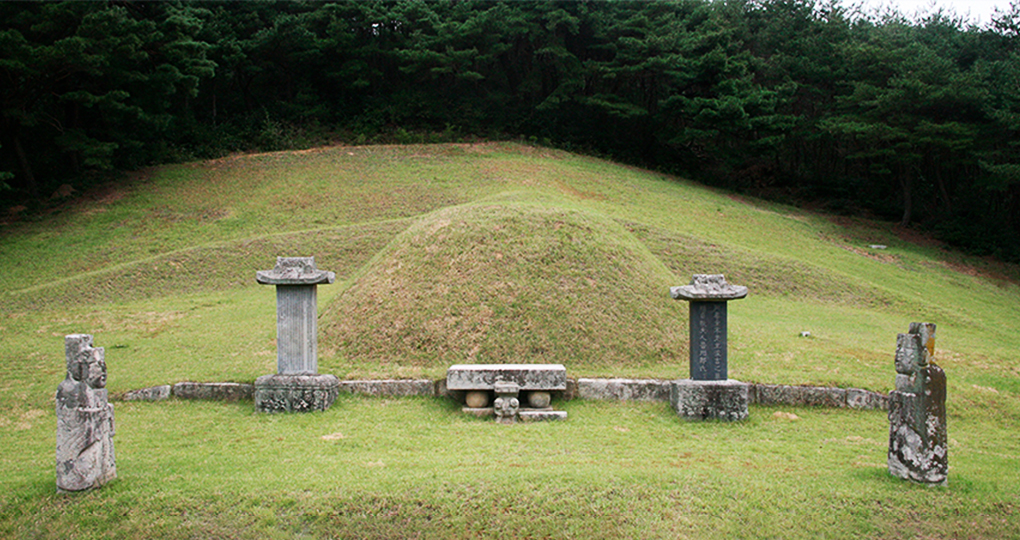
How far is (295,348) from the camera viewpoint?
9.05 meters

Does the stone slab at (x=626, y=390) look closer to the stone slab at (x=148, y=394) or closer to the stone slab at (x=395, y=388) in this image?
the stone slab at (x=395, y=388)

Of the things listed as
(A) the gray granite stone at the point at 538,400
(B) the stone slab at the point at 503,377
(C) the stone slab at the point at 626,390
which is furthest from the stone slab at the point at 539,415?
(C) the stone slab at the point at 626,390

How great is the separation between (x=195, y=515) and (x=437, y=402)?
3.97 m

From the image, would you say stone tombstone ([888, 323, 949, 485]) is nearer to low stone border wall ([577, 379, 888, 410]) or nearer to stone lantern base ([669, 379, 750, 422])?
stone lantern base ([669, 379, 750, 422])

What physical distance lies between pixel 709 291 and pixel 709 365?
1.02 metres

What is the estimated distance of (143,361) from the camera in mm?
11094

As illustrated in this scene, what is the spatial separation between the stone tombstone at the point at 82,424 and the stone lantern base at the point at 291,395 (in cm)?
280

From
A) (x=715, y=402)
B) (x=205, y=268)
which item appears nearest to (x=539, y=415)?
(x=715, y=402)

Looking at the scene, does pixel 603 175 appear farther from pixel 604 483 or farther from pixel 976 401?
pixel 604 483

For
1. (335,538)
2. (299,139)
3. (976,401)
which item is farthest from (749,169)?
(335,538)

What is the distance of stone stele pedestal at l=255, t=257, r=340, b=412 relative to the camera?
8.84 metres

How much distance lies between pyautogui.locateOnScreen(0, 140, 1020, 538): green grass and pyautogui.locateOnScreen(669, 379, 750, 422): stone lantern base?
0.29m

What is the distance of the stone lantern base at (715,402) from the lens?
340 inches

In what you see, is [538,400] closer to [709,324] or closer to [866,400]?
[709,324]
